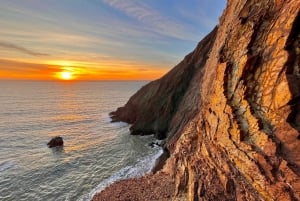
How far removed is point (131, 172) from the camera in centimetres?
2281

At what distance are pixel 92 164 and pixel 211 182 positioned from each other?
55.6ft

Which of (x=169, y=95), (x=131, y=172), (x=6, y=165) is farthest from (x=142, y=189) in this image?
(x=169, y=95)

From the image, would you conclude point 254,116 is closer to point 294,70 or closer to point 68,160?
point 294,70

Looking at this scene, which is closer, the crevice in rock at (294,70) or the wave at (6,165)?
the crevice in rock at (294,70)

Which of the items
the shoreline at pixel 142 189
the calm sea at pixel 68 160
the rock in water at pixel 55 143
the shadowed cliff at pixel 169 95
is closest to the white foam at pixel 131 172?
the calm sea at pixel 68 160

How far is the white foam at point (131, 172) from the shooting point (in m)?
20.0

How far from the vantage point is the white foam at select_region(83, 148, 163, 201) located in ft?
65.7

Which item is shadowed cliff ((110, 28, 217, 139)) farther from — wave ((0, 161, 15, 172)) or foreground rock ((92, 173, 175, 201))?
wave ((0, 161, 15, 172))

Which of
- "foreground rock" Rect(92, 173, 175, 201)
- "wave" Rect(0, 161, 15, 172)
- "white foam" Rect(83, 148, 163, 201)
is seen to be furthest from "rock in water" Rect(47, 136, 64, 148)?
"foreground rock" Rect(92, 173, 175, 201)

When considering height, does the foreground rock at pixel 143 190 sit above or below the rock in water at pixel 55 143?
above

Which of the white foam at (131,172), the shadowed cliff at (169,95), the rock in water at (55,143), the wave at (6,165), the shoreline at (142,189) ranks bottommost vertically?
the wave at (6,165)

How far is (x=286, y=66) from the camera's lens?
8086 mm

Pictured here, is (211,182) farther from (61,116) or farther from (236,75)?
(61,116)

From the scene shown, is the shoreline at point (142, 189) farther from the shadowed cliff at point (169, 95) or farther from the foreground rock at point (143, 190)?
the shadowed cliff at point (169, 95)
